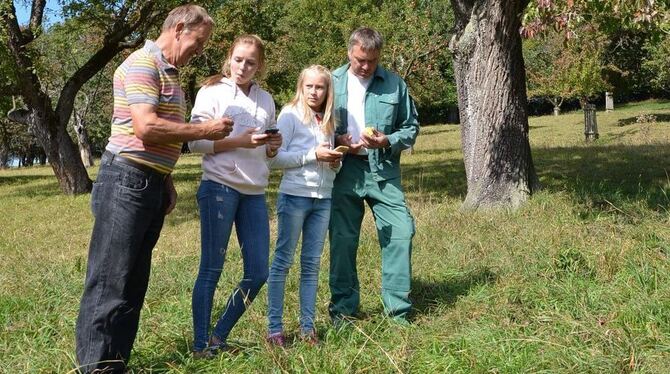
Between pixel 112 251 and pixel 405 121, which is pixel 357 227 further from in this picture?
pixel 112 251

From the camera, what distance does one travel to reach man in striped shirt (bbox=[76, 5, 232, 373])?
3.38 m

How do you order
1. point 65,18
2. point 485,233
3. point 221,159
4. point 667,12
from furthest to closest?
1. point 65,18
2. point 485,233
3. point 667,12
4. point 221,159

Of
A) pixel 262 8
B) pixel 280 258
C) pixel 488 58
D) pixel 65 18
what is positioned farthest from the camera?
pixel 262 8

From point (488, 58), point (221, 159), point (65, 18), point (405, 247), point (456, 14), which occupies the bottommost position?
point (405, 247)

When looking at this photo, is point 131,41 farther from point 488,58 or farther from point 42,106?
point 488,58

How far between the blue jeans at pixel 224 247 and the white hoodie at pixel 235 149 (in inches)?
2.4

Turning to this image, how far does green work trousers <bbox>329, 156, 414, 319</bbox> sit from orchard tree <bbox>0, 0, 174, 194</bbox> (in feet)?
37.0

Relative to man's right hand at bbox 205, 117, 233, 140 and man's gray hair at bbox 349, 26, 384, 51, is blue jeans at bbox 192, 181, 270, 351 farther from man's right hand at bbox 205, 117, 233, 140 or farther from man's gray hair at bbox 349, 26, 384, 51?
man's gray hair at bbox 349, 26, 384, 51

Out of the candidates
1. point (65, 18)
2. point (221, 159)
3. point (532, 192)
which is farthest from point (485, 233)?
point (65, 18)

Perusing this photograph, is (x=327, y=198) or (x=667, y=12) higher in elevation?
(x=667, y=12)

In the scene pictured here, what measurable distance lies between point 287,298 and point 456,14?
17.0 feet

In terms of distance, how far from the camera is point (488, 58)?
28.5 ft

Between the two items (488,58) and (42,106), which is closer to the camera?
(488,58)

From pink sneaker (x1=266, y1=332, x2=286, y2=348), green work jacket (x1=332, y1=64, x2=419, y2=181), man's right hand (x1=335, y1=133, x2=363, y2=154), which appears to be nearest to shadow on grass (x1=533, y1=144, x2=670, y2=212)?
green work jacket (x1=332, y1=64, x2=419, y2=181)
